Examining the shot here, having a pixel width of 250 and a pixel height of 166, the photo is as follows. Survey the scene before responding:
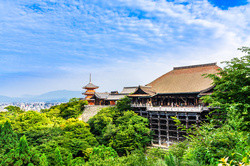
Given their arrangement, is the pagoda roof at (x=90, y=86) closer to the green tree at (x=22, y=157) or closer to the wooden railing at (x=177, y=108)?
the wooden railing at (x=177, y=108)

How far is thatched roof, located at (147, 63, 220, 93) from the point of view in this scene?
23000 mm

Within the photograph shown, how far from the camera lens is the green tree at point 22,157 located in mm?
18125

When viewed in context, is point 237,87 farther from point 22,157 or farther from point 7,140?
point 7,140

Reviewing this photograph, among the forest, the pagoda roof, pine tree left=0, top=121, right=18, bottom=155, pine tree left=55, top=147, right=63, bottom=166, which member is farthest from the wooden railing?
the pagoda roof

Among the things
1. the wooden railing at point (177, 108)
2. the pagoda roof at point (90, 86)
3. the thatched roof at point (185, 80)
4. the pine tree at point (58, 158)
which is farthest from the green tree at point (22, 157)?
the pagoda roof at point (90, 86)

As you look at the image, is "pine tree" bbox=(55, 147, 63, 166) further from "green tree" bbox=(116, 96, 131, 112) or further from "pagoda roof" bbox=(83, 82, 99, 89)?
"pagoda roof" bbox=(83, 82, 99, 89)

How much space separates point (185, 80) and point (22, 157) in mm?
21279

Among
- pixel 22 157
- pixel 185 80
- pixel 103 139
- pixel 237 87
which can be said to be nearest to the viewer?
pixel 237 87

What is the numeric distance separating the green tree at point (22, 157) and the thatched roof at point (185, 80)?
1699cm

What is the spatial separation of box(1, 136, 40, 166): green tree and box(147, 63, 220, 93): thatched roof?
55.7 feet

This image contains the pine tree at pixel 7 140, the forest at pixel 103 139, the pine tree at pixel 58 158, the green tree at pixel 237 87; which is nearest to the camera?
the green tree at pixel 237 87

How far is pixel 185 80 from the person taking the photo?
25.5m

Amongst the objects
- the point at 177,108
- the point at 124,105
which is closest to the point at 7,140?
the point at 124,105

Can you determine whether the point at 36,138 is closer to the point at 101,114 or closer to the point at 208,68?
the point at 101,114
